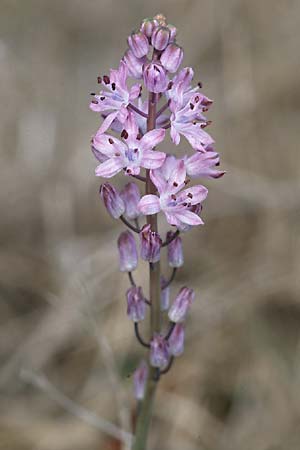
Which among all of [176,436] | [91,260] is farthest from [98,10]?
[176,436]

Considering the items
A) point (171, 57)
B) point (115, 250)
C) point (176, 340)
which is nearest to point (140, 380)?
point (176, 340)

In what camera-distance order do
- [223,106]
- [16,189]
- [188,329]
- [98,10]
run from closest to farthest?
[188,329] < [16,189] < [223,106] < [98,10]

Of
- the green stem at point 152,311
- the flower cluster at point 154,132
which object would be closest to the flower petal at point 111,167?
the flower cluster at point 154,132

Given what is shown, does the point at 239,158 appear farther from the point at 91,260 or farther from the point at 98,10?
the point at 98,10

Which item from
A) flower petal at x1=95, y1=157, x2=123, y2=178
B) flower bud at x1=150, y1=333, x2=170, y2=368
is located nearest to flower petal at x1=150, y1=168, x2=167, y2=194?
flower petal at x1=95, y1=157, x2=123, y2=178

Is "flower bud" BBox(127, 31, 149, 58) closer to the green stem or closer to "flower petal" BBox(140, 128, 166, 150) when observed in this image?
the green stem

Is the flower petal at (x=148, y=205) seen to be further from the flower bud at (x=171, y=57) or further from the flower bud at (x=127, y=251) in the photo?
the flower bud at (x=171, y=57)
